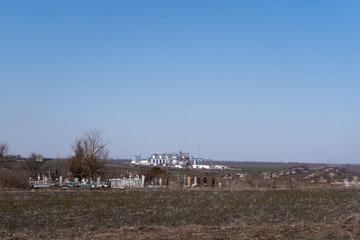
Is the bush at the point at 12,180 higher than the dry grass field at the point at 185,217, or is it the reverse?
the bush at the point at 12,180

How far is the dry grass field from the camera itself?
34.8 feet

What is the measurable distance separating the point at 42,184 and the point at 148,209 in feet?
69.7

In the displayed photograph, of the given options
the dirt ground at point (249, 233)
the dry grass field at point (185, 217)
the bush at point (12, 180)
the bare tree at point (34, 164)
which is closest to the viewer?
the dirt ground at point (249, 233)

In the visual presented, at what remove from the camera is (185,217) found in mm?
15945

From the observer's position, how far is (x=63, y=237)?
440 inches

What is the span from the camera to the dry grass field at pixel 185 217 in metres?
10.6

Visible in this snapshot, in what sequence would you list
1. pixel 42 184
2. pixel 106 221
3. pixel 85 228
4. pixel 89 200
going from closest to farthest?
pixel 85 228 < pixel 106 221 < pixel 89 200 < pixel 42 184

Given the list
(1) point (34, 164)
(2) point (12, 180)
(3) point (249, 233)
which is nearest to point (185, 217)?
(3) point (249, 233)

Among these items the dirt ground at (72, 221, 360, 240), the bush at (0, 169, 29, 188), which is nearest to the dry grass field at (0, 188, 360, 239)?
the dirt ground at (72, 221, 360, 240)

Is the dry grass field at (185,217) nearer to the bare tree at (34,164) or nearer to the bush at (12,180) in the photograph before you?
the bush at (12,180)

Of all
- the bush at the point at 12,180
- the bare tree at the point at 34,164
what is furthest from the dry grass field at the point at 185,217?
the bare tree at the point at 34,164

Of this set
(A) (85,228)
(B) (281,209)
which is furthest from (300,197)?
(A) (85,228)

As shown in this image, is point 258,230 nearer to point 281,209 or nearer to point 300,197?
point 281,209

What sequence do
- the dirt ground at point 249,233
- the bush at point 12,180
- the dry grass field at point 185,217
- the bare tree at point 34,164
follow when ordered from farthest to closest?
the bare tree at point 34,164
the bush at point 12,180
the dry grass field at point 185,217
the dirt ground at point 249,233
